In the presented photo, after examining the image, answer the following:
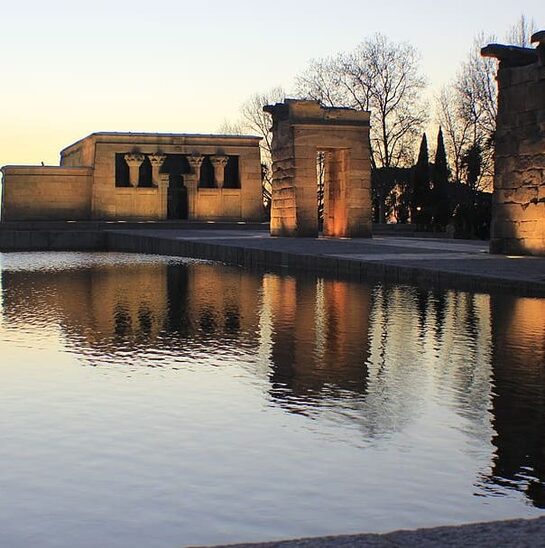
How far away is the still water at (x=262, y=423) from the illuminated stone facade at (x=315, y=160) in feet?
72.3

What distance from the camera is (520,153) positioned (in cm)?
2214

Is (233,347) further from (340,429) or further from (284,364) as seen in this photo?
(340,429)

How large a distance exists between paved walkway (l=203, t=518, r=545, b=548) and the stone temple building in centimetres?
4672

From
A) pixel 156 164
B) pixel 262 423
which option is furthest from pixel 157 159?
pixel 262 423

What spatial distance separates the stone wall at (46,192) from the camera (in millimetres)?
49188

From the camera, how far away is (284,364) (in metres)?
7.99

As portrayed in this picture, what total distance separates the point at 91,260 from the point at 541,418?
64.8 feet

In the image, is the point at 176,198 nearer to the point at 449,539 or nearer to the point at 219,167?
the point at 219,167

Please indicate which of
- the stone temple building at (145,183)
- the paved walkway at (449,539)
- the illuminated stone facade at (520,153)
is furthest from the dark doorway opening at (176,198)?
the paved walkway at (449,539)

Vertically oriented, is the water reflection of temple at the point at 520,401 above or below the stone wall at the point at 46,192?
below

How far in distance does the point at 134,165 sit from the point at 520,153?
3001cm

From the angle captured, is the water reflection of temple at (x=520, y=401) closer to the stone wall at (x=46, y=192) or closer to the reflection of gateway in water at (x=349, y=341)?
the reflection of gateway in water at (x=349, y=341)

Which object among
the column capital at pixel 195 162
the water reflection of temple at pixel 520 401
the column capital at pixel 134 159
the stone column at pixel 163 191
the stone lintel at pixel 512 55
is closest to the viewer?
the water reflection of temple at pixel 520 401

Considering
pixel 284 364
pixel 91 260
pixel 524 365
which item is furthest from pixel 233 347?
pixel 91 260
